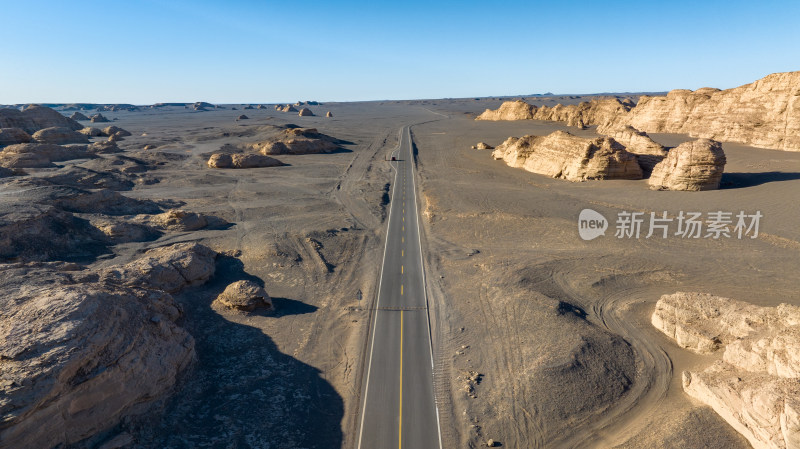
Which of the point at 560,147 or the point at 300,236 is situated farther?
the point at 560,147

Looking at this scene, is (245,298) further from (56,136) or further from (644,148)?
(56,136)

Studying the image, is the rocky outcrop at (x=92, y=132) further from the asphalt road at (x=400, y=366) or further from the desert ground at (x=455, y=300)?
the asphalt road at (x=400, y=366)

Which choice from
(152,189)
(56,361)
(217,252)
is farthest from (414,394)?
(152,189)

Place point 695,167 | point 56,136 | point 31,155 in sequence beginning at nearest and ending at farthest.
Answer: point 695,167 → point 31,155 → point 56,136

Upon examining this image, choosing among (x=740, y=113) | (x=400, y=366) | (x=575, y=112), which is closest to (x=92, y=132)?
(x=400, y=366)

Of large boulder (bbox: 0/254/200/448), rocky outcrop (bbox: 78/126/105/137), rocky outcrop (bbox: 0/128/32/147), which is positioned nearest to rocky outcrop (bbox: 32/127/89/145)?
rocky outcrop (bbox: 0/128/32/147)

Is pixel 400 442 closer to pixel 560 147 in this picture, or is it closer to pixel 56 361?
pixel 56 361
